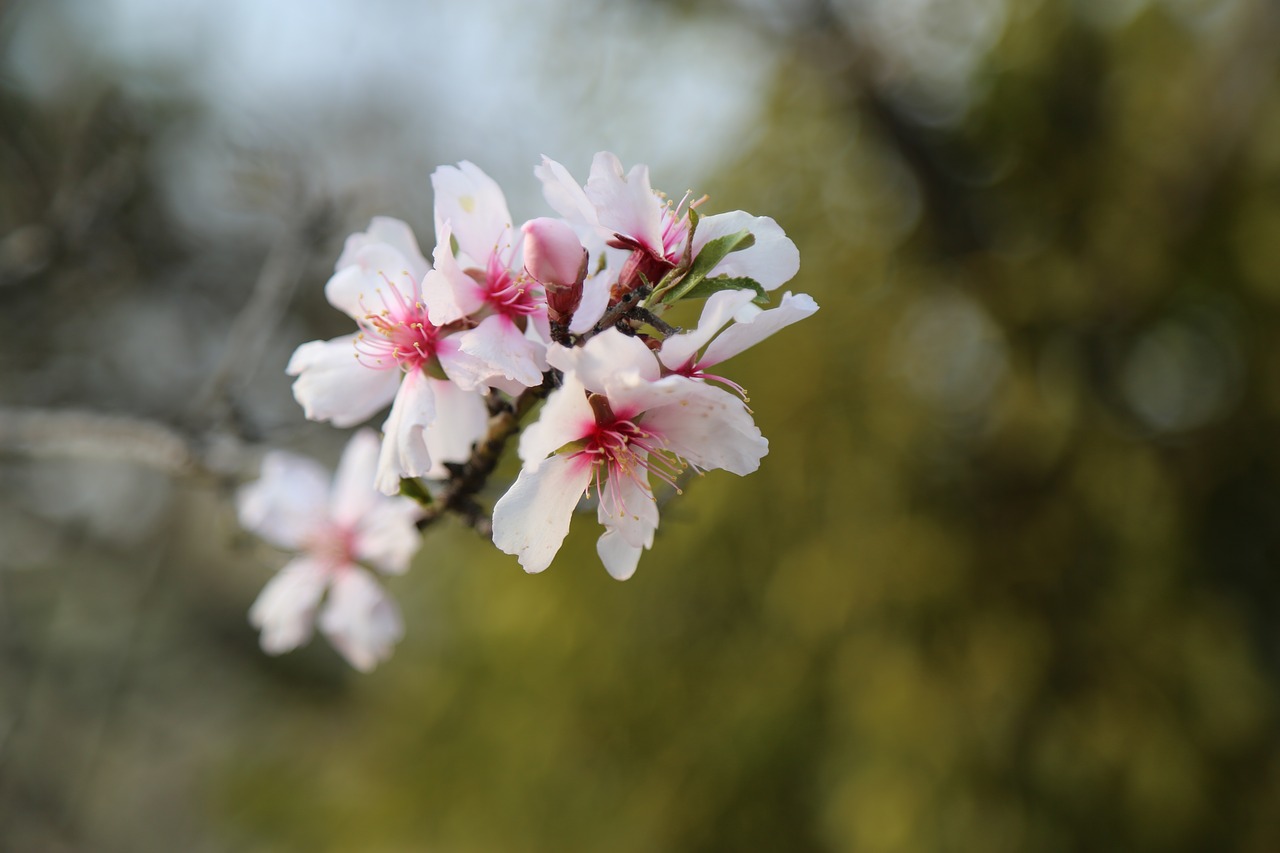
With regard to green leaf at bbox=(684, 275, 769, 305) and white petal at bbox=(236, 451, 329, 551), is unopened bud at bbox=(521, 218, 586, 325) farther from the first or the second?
white petal at bbox=(236, 451, 329, 551)

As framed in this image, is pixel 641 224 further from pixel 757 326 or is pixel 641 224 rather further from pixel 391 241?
pixel 391 241

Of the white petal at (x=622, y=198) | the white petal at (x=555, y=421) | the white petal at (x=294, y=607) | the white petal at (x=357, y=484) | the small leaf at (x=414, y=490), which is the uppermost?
the white petal at (x=622, y=198)

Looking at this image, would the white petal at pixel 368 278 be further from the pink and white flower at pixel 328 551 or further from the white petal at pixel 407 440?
the pink and white flower at pixel 328 551

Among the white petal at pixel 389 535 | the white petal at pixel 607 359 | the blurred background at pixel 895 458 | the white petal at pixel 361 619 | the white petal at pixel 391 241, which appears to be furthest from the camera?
the blurred background at pixel 895 458

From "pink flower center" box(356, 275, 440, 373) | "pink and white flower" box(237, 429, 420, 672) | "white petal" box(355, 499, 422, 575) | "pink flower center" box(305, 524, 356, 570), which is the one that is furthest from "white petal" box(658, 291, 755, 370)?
"pink flower center" box(305, 524, 356, 570)

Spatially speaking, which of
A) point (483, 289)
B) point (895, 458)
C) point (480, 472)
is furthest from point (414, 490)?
point (895, 458)

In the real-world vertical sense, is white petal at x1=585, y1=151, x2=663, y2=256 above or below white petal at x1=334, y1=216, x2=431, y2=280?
above

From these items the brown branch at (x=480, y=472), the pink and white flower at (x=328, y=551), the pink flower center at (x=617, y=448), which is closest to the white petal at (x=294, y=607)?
the pink and white flower at (x=328, y=551)
